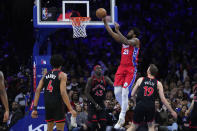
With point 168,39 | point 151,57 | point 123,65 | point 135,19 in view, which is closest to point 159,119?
point 123,65

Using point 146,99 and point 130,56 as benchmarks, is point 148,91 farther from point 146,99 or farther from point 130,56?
point 130,56

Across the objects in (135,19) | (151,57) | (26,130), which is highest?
(135,19)

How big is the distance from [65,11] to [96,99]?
2867 mm

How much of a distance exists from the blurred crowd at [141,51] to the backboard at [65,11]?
2.20 m

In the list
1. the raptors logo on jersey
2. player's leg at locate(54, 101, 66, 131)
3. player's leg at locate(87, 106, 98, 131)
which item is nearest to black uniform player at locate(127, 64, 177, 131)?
the raptors logo on jersey

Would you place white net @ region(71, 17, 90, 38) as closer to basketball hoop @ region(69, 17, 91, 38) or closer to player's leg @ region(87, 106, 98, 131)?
basketball hoop @ region(69, 17, 91, 38)

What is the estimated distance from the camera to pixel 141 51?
701 inches

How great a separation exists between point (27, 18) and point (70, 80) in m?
5.51

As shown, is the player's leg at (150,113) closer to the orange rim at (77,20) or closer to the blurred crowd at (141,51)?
the orange rim at (77,20)

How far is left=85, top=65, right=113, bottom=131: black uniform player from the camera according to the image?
9461 millimetres

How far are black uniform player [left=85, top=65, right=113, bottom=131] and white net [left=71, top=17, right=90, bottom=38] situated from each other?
1494 millimetres

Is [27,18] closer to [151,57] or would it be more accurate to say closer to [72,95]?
[151,57]

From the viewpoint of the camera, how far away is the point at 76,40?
62.4 ft

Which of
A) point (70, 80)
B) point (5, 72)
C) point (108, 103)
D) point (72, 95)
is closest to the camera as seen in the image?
point (108, 103)
